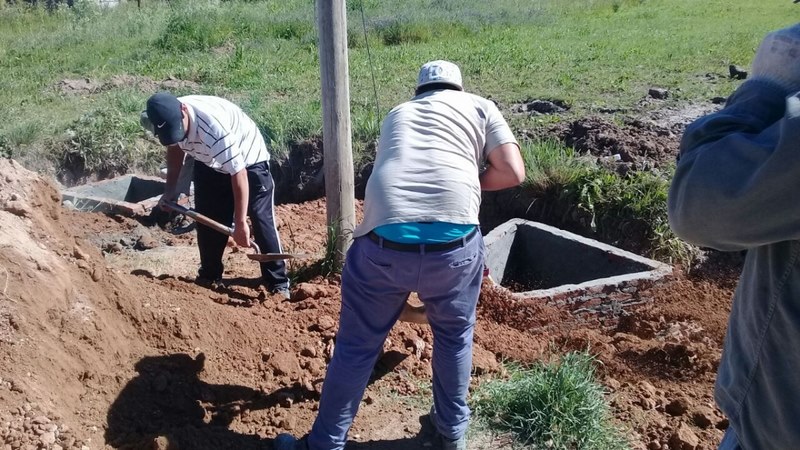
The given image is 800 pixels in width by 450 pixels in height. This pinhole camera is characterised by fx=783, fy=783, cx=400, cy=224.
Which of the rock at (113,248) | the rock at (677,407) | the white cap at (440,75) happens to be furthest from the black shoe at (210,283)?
the rock at (677,407)

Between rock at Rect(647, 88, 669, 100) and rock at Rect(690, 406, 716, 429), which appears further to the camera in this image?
rock at Rect(647, 88, 669, 100)

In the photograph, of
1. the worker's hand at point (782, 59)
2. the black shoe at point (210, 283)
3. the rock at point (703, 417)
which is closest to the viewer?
the worker's hand at point (782, 59)

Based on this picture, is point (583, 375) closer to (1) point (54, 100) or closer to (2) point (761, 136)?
(2) point (761, 136)

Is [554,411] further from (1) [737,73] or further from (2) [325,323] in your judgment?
(1) [737,73]

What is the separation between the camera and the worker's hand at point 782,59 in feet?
4.72

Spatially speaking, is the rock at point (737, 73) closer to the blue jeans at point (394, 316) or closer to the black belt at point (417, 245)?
the blue jeans at point (394, 316)

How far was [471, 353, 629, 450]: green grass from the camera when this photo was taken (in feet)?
11.5

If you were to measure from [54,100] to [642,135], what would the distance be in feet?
23.0

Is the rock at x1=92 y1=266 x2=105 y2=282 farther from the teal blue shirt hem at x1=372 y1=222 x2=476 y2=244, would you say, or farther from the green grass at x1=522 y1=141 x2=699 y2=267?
the green grass at x1=522 y1=141 x2=699 y2=267

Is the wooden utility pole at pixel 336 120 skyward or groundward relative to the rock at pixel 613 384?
skyward

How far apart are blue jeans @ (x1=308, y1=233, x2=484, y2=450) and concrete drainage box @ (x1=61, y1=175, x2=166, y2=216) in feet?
13.6

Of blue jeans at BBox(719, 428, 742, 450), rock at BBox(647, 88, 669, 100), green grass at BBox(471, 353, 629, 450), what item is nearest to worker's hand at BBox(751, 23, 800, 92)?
blue jeans at BBox(719, 428, 742, 450)

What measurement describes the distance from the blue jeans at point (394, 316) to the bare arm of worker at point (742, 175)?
159 cm

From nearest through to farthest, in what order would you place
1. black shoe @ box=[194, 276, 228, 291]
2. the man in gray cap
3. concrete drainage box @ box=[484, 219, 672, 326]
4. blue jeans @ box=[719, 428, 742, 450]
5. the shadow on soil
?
blue jeans @ box=[719, 428, 742, 450] → the shadow on soil → the man in gray cap → concrete drainage box @ box=[484, 219, 672, 326] → black shoe @ box=[194, 276, 228, 291]
